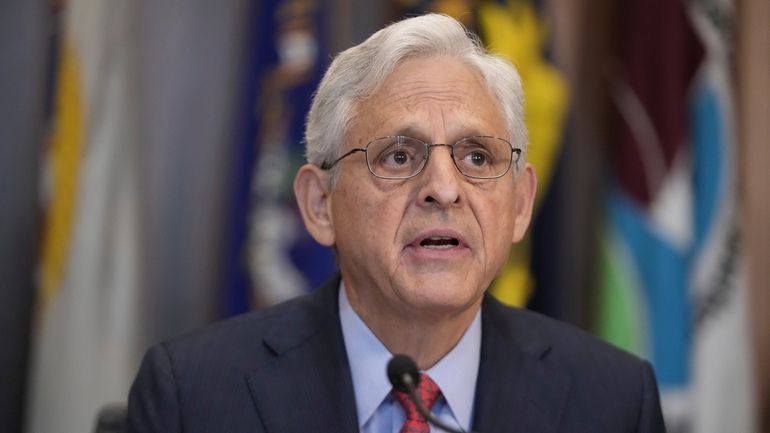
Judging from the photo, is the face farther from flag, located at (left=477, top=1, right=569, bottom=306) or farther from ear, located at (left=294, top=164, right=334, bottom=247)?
flag, located at (left=477, top=1, right=569, bottom=306)

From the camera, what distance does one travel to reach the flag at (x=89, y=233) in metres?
2.89

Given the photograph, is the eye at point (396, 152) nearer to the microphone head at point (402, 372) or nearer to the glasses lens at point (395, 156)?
the glasses lens at point (395, 156)

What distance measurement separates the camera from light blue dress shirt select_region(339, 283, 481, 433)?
5.81ft

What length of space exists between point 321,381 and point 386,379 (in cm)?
14

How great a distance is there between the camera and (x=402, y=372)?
1406 mm

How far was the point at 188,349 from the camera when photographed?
1.84 metres

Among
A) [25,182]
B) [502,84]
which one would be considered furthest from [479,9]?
[25,182]

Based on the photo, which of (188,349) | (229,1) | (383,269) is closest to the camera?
(383,269)

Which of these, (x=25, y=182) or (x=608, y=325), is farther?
(x=608, y=325)

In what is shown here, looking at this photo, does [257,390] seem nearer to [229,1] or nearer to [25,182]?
[25,182]

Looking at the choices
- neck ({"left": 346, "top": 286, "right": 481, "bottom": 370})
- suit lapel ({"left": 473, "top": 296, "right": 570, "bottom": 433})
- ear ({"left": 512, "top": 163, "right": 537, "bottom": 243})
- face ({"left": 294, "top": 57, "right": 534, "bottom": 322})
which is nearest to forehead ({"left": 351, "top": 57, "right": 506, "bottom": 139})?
face ({"left": 294, "top": 57, "right": 534, "bottom": 322})

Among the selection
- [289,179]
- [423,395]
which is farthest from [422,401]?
[289,179]

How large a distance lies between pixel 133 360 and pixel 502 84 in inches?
70.9

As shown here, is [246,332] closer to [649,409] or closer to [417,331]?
[417,331]
